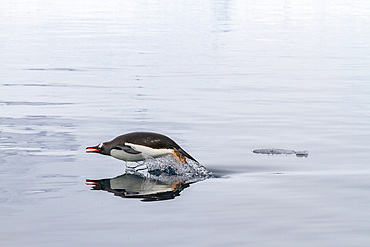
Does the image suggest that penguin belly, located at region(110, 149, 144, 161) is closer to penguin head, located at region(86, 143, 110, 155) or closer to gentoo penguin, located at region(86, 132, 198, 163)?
gentoo penguin, located at region(86, 132, 198, 163)

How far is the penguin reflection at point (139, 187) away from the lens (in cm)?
1325

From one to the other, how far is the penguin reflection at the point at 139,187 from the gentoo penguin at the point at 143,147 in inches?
14.1

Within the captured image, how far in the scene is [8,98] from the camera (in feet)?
80.1

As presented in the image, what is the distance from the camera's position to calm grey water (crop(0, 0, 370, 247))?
11539 millimetres

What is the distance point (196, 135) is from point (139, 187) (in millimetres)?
5022

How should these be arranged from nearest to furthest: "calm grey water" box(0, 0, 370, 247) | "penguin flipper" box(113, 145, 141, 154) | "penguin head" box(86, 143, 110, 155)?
"calm grey water" box(0, 0, 370, 247) < "penguin flipper" box(113, 145, 141, 154) < "penguin head" box(86, 143, 110, 155)

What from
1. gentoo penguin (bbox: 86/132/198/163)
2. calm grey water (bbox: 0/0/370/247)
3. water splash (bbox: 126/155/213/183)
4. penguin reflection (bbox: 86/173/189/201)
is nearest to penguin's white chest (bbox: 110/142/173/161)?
gentoo penguin (bbox: 86/132/198/163)

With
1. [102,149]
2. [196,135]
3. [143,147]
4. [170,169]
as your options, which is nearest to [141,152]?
[143,147]

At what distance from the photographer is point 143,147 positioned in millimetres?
14633

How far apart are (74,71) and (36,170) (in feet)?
56.9

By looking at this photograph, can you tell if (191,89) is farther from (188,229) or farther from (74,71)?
(188,229)

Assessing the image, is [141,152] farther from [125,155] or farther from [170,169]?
[170,169]

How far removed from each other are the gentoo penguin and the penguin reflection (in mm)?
358

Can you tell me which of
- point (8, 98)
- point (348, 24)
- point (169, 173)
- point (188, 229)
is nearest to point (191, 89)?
point (8, 98)
